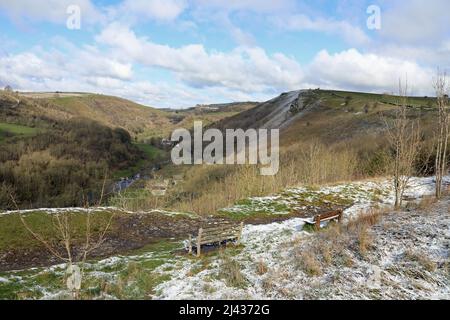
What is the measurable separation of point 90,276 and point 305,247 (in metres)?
6.84

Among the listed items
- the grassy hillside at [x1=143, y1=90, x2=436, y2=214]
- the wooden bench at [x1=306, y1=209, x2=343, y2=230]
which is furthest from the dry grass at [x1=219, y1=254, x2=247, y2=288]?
the grassy hillside at [x1=143, y1=90, x2=436, y2=214]

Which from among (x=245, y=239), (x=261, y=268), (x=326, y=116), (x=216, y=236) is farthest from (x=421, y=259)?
(x=326, y=116)

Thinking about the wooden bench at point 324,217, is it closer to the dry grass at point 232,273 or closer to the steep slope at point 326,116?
the dry grass at point 232,273

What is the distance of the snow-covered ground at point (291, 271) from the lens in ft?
26.1

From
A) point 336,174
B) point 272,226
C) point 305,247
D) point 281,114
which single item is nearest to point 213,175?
point 336,174

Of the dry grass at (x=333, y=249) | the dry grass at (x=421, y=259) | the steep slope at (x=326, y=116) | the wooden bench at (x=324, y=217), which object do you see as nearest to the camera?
the dry grass at (x=421, y=259)

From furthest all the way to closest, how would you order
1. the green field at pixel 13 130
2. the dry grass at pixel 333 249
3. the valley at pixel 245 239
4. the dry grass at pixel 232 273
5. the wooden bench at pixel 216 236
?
the green field at pixel 13 130 → the wooden bench at pixel 216 236 → the dry grass at pixel 333 249 → the dry grass at pixel 232 273 → the valley at pixel 245 239

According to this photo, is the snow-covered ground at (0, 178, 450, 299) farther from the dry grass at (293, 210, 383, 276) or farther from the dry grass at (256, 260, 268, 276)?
the dry grass at (293, 210, 383, 276)

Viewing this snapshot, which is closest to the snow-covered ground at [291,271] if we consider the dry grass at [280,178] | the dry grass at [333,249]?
the dry grass at [333,249]

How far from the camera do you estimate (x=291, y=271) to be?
29.9ft

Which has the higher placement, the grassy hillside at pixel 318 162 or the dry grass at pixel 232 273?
the grassy hillside at pixel 318 162

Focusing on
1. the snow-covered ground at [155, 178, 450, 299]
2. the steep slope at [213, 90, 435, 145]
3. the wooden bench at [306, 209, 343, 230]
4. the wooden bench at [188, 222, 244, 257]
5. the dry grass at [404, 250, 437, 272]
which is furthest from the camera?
the steep slope at [213, 90, 435, 145]

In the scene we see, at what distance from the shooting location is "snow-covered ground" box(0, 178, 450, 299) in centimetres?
796

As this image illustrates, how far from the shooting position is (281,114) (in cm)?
8625
